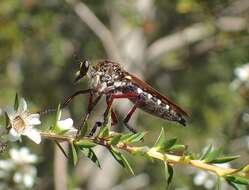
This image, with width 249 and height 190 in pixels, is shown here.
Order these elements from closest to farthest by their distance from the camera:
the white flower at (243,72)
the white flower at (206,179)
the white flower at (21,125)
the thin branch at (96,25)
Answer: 1. the white flower at (21,125)
2. the white flower at (206,179)
3. the white flower at (243,72)
4. the thin branch at (96,25)

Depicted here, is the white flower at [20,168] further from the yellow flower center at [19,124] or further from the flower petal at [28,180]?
the yellow flower center at [19,124]

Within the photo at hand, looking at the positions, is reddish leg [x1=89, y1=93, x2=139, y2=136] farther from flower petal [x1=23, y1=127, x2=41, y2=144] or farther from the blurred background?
the blurred background

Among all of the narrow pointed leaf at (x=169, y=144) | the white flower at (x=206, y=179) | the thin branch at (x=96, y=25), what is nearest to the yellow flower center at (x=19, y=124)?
the narrow pointed leaf at (x=169, y=144)

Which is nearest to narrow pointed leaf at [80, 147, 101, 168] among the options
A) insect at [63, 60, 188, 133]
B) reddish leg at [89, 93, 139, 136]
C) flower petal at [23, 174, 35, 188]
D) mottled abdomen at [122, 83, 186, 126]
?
reddish leg at [89, 93, 139, 136]

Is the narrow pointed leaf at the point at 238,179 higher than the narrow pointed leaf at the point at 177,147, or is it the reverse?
the narrow pointed leaf at the point at 177,147

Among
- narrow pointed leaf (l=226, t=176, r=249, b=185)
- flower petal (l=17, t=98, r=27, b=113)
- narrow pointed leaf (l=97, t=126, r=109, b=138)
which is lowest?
narrow pointed leaf (l=226, t=176, r=249, b=185)

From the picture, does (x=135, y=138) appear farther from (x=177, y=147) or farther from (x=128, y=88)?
(x=128, y=88)
